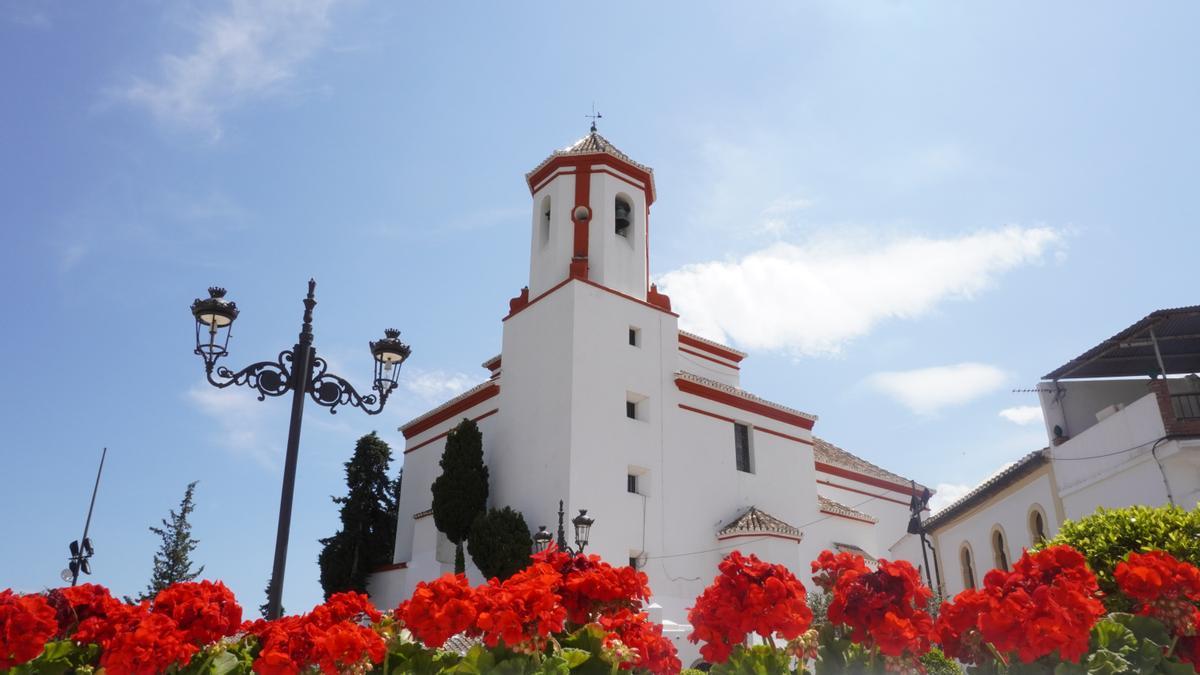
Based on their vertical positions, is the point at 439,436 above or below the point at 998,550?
above

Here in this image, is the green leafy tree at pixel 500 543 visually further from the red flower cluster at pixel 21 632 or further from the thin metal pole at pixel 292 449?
the red flower cluster at pixel 21 632

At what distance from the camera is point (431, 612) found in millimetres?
3643

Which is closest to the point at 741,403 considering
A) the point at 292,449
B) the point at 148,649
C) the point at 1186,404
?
the point at 1186,404

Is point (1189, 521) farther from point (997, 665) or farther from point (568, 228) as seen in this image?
point (568, 228)

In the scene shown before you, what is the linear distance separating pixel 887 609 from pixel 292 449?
551 cm

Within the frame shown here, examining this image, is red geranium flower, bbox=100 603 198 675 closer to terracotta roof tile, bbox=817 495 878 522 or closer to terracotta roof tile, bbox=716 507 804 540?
terracotta roof tile, bbox=716 507 804 540

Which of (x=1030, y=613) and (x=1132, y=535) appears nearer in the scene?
(x=1030, y=613)

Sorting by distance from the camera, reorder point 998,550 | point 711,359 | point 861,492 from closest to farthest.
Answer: point 998,550 < point 711,359 < point 861,492

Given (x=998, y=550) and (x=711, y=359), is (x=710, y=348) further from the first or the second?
(x=998, y=550)

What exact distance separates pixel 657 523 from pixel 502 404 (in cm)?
504

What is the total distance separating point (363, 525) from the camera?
24.4 meters

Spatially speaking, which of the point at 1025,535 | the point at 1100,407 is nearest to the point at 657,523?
the point at 1025,535

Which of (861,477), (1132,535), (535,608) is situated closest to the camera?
(535,608)

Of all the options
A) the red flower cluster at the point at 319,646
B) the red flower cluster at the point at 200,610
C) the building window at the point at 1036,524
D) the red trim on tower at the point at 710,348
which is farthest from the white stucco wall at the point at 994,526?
the red flower cluster at the point at 200,610
